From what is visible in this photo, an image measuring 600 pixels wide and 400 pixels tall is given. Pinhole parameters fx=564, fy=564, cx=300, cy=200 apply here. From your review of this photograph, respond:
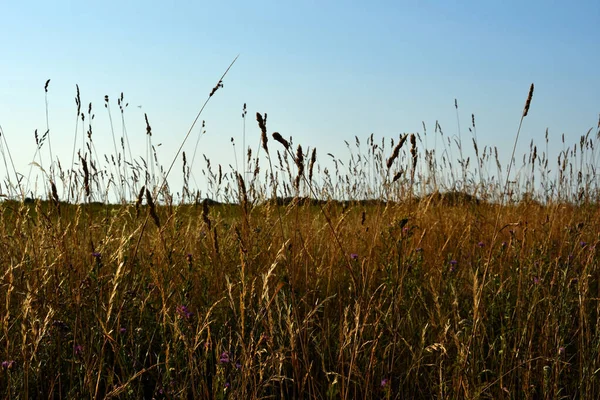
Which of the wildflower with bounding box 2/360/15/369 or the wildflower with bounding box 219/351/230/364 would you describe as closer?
the wildflower with bounding box 2/360/15/369

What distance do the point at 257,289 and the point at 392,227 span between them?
0.73 m

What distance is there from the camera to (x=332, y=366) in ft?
7.56

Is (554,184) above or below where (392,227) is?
above

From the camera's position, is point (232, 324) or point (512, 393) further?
point (232, 324)

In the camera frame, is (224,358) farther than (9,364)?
Yes

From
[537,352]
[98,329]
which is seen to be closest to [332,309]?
[537,352]

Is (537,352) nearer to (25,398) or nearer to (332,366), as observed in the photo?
(332,366)

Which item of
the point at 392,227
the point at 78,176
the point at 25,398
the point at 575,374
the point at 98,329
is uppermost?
the point at 78,176

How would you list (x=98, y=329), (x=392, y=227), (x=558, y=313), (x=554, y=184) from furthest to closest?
(x=554, y=184) < (x=392, y=227) < (x=558, y=313) < (x=98, y=329)

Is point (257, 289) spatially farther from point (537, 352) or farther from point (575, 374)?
point (575, 374)

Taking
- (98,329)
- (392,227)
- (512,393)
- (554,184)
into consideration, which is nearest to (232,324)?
(98,329)

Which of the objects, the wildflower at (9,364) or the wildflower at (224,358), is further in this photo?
the wildflower at (224,358)

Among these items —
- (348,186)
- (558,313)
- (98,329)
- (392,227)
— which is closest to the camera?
(98,329)

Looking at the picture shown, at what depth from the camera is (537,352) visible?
237 cm
